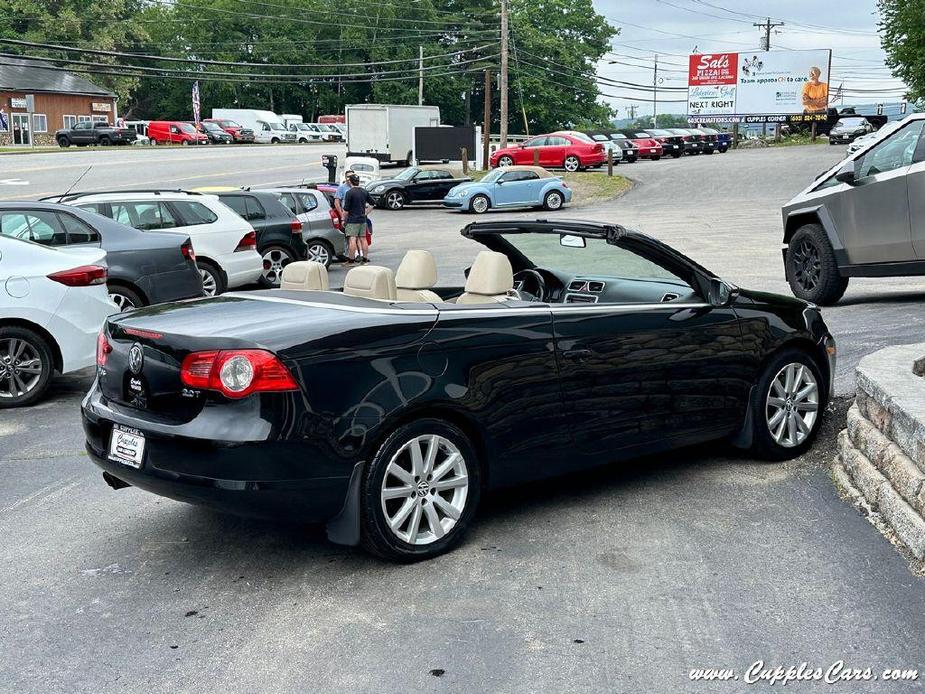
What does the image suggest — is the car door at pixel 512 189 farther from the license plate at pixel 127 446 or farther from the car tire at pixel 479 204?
the license plate at pixel 127 446

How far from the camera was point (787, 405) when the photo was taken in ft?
21.1

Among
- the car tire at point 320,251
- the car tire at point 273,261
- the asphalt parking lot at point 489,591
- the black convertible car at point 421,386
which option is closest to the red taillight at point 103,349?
the black convertible car at point 421,386

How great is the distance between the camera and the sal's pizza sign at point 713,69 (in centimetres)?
7019

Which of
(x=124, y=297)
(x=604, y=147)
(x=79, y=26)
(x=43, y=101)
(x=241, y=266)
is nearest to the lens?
(x=124, y=297)

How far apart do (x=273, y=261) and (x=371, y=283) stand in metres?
12.7

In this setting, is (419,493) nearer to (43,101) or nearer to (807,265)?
(807,265)

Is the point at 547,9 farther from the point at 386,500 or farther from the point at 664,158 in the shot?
the point at 386,500

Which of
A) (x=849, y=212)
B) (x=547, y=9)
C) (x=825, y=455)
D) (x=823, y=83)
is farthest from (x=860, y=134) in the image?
(x=825, y=455)

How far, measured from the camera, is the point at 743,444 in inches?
249

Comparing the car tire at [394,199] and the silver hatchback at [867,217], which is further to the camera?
the car tire at [394,199]

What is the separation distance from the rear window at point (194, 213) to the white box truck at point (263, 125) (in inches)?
2541

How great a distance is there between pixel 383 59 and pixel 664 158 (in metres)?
44.4

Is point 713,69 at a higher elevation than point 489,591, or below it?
higher

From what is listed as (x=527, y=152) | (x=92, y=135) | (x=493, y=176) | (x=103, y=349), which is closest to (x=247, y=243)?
(x=103, y=349)
